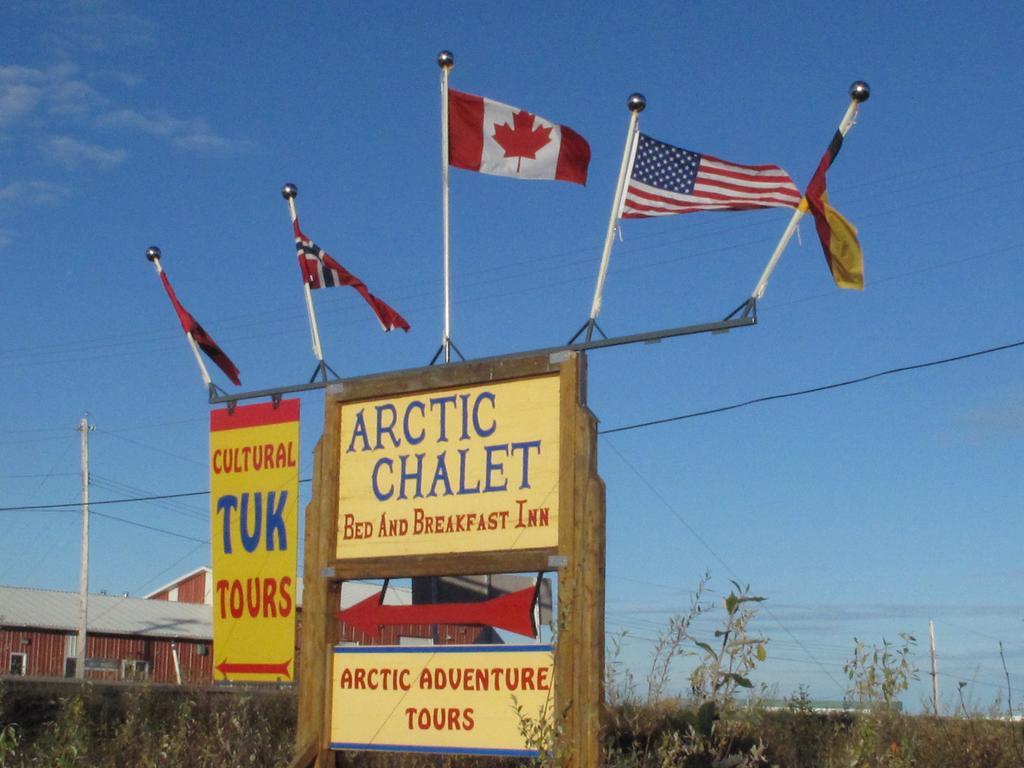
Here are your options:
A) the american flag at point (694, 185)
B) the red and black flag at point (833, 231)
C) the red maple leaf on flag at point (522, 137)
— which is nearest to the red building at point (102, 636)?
the red maple leaf on flag at point (522, 137)

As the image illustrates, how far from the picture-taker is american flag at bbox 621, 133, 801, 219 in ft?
32.4

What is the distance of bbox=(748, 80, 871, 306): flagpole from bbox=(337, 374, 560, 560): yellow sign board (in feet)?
5.64

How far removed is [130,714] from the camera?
12430 mm

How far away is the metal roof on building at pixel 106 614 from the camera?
42.8m

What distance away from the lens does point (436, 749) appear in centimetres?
937

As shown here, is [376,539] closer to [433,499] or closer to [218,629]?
[433,499]

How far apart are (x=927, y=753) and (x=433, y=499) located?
571 centimetres

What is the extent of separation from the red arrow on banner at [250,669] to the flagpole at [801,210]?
515 centimetres

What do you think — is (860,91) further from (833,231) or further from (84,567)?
(84,567)

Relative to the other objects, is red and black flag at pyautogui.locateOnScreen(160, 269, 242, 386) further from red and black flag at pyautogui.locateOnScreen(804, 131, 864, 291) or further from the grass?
red and black flag at pyautogui.locateOnScreen(804, 131, 864, 291)

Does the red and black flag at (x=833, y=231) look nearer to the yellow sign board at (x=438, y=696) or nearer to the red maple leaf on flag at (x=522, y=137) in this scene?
the red maple leaf on flag at (x=522, y=137)

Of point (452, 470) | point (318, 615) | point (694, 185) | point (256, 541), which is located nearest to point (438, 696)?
point (318, 615)

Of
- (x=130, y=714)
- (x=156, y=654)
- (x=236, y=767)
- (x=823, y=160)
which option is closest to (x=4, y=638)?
(x=156, y=654)

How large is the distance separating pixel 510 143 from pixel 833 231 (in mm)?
2940
